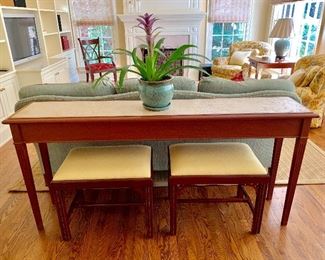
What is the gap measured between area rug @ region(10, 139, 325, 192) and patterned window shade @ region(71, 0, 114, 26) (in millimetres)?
4015

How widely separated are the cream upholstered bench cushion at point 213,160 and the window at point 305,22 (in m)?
3.58

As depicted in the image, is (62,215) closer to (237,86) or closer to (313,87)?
(237,86)

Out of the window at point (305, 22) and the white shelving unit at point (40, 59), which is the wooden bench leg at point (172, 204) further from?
the window at point (305, 22)

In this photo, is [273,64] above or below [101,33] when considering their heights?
below

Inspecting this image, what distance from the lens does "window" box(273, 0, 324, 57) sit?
4.31 meters

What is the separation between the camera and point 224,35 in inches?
233

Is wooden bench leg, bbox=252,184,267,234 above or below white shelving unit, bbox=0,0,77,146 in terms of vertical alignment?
below

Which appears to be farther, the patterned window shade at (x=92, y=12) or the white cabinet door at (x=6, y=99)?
the patterned window shade at (x=92, y=12)

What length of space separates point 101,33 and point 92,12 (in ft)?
1.53

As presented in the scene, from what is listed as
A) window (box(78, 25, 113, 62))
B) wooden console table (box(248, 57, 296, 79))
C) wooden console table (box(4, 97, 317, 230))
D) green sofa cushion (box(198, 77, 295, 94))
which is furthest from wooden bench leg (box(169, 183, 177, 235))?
window (box(78, 25, 113, 62))

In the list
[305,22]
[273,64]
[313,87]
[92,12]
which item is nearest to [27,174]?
[313,87]

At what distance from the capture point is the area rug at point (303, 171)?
2.27 meters

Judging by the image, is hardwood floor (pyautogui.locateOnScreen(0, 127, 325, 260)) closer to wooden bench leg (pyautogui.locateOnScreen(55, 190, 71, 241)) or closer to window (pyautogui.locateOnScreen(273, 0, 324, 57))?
wooden bench leg (pyautogui.locateOnScreen(55, 190, 71, 241))

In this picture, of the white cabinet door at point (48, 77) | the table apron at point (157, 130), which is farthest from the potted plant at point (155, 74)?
the white cabinet door at point (48, 77)
